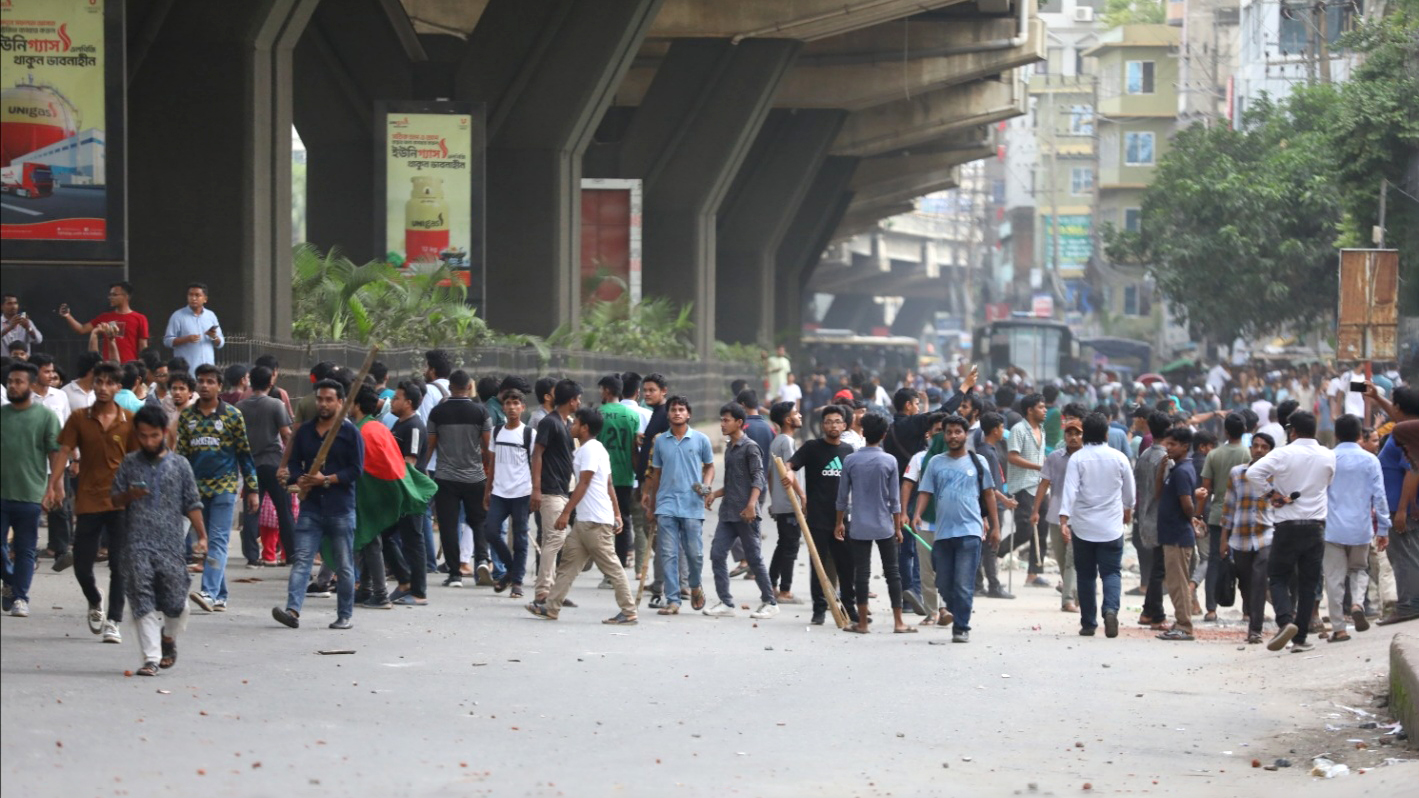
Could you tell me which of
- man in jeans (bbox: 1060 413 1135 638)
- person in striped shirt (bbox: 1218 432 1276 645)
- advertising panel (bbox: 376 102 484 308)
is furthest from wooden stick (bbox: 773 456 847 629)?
advertising panel (bbox: 376 102 484 308)

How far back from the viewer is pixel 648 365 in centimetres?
3322

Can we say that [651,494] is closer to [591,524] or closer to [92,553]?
[591,524]

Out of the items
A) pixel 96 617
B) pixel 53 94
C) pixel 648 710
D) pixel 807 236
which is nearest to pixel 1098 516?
pixel 648 710

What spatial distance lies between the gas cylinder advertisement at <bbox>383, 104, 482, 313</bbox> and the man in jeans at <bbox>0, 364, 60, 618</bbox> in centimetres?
1503

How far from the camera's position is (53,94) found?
1719 centimetres

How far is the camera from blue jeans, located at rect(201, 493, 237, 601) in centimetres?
1234

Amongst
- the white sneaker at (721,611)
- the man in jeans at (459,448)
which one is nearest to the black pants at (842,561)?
the white sneaker at (721,611)

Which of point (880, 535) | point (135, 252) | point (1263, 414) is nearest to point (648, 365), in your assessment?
point (1263, 414)

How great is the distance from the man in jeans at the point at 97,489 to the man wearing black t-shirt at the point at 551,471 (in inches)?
138

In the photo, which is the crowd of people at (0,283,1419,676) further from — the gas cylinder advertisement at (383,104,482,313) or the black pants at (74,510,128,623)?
the gas cylinder advertisement at (383,104,482,313)

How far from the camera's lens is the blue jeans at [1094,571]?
45.5ft

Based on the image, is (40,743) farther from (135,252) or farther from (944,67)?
(944,67)

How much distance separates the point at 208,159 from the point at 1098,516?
11.8 meters

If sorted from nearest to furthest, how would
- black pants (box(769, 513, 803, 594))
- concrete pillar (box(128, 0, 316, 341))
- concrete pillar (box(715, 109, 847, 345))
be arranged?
black pants (box(769, 513, 803, 594))
concrete pillar (box(128, 0, 316, 341))
concrete pillar (box(715, 109, 847, 345))
